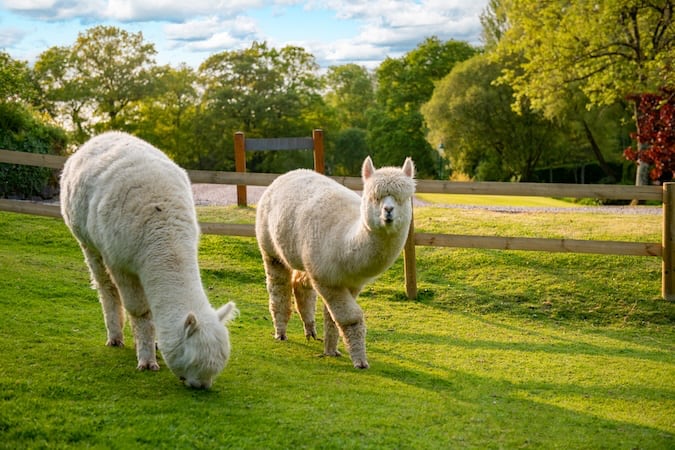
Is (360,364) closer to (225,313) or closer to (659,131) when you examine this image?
(225,313)

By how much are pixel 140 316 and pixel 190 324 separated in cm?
103

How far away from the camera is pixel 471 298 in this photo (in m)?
9.61

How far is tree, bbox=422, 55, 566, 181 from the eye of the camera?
133 ft

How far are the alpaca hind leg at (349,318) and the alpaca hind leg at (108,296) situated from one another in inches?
71.6

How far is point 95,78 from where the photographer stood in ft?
156

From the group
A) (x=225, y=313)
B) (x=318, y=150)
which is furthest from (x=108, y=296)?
(x=318, y=150)

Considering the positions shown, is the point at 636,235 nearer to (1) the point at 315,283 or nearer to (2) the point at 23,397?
(1) the point at 315,283

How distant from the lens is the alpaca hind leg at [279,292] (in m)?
7.38

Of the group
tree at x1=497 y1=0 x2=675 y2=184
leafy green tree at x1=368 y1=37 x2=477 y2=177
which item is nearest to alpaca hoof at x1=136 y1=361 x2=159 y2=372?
tree at x1=497 y1=0 x2=675 y2=184

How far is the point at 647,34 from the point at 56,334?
76.1 ft

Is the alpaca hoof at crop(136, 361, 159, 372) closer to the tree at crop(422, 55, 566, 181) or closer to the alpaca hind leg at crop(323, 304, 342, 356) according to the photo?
the alpaca hind leg at crop(323, 304, 342, 356)

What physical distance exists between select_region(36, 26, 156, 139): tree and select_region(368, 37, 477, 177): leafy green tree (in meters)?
18.2

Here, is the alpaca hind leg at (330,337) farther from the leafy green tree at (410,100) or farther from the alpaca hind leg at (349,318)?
the leafy green tree at (410,100)

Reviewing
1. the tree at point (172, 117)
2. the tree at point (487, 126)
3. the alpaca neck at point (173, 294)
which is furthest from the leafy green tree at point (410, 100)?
the alpaca neck at point (173, 294)
